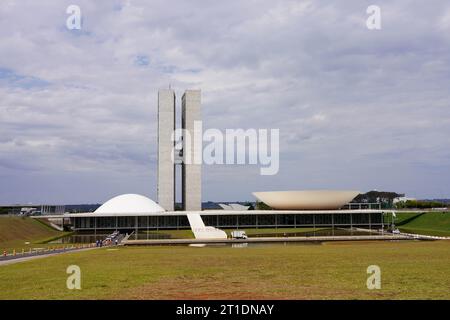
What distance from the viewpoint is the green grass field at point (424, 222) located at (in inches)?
2618

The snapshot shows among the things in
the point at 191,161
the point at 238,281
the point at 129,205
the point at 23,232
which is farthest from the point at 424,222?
the point at 238,281

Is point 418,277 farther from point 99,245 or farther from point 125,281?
point 99,245

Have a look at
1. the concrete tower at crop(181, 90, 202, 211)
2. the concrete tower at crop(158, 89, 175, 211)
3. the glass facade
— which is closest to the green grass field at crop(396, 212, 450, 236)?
the glass facade

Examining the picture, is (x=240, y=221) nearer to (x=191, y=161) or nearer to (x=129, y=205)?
(x=191, y=161)

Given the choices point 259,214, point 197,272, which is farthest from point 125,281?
point 259,214

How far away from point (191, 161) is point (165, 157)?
478 cm

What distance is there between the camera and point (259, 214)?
78.6 m

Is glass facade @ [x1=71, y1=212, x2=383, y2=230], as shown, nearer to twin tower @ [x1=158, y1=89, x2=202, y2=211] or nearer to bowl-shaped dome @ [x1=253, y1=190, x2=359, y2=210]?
bowl-shaped dome @ [x1=253, y1=190, x2=359, y2=210]

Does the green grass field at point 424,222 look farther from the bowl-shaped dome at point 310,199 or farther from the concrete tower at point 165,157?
the concrete tower at point 165,157

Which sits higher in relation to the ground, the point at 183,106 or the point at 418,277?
the point at 183,106

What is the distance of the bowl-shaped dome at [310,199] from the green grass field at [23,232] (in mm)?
34098

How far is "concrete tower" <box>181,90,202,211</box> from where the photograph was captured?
85.2m

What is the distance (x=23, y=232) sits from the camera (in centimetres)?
5978
